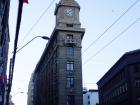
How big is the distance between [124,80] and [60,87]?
1469 cm

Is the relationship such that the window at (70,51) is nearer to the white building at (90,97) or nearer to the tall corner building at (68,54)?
the tall corner building at (68,54)

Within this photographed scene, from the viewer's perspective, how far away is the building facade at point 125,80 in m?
55.2

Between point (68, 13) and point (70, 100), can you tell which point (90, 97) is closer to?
point (68, 13)

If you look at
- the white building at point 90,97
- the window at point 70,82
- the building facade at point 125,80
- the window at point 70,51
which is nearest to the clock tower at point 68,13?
the window at point 70,51

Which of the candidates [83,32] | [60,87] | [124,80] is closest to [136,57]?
[124,80]

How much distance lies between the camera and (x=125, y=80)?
192ft

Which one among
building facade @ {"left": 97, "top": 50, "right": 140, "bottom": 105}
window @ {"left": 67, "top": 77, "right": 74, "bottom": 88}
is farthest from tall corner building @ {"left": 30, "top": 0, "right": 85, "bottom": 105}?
building facade @ {"left": 97, "top": 50, "right": 140, "bottom": 105}

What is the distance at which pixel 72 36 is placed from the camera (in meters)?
57.1

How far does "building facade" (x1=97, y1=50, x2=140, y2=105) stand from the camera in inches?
2173

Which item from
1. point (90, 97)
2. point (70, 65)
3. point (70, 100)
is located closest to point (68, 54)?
point (70, 65)

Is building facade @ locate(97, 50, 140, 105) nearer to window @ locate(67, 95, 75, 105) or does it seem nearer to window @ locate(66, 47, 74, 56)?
window @ locate(66, 47, 74, 56)

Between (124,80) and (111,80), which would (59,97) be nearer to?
(124,80)

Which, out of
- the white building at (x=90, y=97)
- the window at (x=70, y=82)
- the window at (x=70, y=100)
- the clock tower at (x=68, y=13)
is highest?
the clock tower at (x=68, y=13)

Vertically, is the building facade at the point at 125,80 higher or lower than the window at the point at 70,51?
lower
